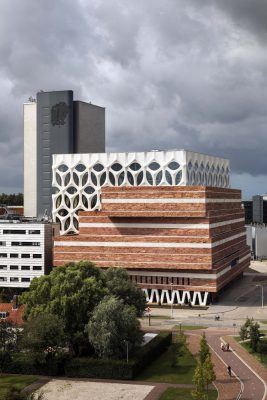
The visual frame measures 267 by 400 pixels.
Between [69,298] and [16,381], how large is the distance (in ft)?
45.6

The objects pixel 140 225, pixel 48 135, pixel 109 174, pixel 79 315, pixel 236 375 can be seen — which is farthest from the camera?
pixel 48 135

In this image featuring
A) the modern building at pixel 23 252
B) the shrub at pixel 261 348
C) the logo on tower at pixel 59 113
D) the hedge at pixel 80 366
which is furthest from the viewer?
the logo on tower at pixel 59 113

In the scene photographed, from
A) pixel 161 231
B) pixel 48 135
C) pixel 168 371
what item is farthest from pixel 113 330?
pixel 48 135

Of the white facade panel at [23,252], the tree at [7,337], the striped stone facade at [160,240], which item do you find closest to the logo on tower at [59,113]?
the white facade panel at [23,252]

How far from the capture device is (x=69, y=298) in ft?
274

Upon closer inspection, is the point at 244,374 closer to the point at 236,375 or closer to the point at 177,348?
the point at 236,375

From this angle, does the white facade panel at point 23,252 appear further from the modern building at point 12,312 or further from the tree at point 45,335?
the tree at point 45,335

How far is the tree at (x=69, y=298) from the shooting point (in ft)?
272

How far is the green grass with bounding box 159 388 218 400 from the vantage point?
66812 mm

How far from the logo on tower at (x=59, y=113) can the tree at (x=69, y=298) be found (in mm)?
91043

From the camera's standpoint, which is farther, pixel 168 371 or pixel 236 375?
pixel 168 371

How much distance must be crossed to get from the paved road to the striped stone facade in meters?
34.9

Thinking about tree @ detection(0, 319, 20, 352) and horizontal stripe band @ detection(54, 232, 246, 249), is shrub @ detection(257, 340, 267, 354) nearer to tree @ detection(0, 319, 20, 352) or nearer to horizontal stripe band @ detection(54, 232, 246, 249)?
tree @ detection(0, 319, 20, 352)

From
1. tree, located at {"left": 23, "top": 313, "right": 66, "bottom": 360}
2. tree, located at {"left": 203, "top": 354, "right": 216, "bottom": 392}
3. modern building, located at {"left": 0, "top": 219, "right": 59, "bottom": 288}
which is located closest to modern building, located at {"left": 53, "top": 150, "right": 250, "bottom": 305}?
modern building, located at {"left": 0, "top": 219, "right": 59, "bottom": 288}
